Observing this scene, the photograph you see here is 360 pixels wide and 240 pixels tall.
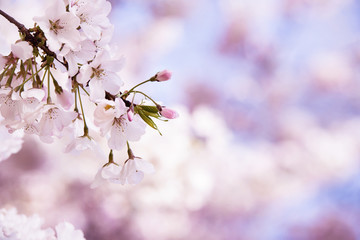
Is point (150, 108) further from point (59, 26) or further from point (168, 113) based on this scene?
point (59, 26)

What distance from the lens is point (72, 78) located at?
0.57 metres

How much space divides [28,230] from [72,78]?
405mm

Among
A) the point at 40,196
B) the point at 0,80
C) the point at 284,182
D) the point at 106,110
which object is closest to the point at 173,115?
the point at 106,110

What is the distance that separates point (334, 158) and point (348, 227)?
1.00ft

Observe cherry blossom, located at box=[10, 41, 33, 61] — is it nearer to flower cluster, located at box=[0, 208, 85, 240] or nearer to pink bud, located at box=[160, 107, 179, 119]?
pink bud, located at box=[160, 107, 179, 119]

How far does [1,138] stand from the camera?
1.04 m

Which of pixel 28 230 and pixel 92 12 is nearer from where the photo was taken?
pixel 92 12

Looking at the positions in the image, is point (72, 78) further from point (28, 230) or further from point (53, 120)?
point (28, 230)

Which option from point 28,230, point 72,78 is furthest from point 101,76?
point 28,230

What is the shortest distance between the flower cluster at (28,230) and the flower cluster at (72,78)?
0.24 metres

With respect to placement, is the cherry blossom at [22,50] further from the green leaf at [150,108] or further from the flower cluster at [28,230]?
the flower cluster at [28,230]

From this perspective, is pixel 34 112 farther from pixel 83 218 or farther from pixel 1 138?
pixel 83 218

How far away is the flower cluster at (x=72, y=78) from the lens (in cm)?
54

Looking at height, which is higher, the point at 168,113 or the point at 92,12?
the point at 92,12
